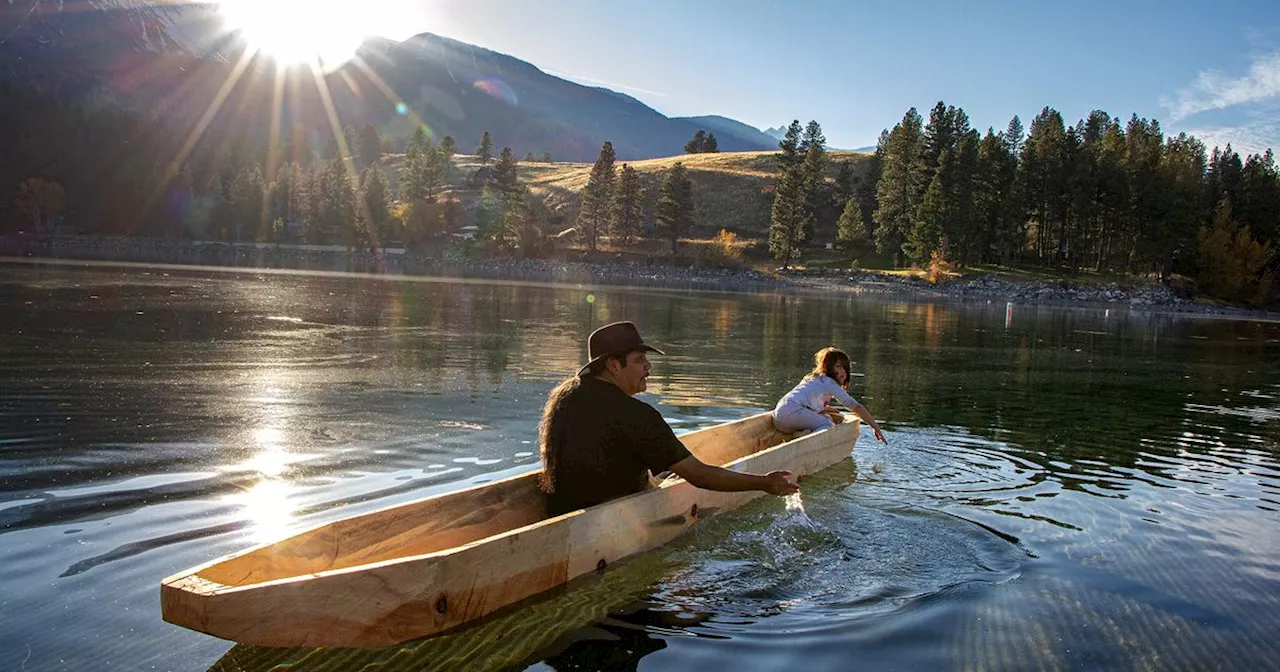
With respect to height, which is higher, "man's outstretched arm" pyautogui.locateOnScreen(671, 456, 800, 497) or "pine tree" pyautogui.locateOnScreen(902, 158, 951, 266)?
"pine tree" pyautogui.locateOnScreen(902, 158, 951, 266)

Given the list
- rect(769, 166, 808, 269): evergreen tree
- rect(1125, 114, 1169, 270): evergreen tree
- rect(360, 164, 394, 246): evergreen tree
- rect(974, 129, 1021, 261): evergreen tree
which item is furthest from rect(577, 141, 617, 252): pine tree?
rect(1125, 114, 1169, 270): evergreen tree

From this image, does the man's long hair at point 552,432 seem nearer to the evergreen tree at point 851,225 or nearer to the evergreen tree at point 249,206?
the evergreen tree at point 851,225

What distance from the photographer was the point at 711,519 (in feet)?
30.9

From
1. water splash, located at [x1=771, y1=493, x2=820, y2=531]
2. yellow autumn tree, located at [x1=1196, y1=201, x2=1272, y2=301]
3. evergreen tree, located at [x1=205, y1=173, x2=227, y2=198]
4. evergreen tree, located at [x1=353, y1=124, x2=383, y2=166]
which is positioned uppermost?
evergreen tree, located at [x1=353, y1=124, x2=383, y2=166]

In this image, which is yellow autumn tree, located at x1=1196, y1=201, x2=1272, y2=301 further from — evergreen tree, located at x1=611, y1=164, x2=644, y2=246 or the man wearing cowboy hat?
the man wearing cowboy hat

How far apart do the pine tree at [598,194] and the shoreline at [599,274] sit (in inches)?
338

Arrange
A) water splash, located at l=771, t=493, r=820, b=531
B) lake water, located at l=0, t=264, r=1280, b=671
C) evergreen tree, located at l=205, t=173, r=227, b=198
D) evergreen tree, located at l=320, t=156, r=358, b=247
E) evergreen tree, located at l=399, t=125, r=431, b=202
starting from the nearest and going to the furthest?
lake water, located at l=0, t=264, r=1280, b=671 → water splash, located at l=771, t=493, r=820, b=531 → evergreen tree, located at l=320, t=156, r=358, b=247 → evergreen tree, located at l=399, t=125, r=431, b=202 → evergreen tree, located at l=205, t=173, r=227, b=198

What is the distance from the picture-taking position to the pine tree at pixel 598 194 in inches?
4749

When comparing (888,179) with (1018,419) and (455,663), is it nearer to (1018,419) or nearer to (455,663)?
(1018,419)

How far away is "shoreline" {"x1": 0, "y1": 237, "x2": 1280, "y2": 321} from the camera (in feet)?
273

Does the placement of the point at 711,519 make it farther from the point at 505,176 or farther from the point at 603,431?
the point at 505,176

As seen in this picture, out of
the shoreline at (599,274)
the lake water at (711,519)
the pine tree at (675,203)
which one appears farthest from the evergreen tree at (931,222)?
the lake water at (711,519)

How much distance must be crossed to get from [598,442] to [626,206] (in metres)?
113

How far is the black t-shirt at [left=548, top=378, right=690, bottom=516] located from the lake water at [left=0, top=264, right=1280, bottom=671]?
79 centimetres
